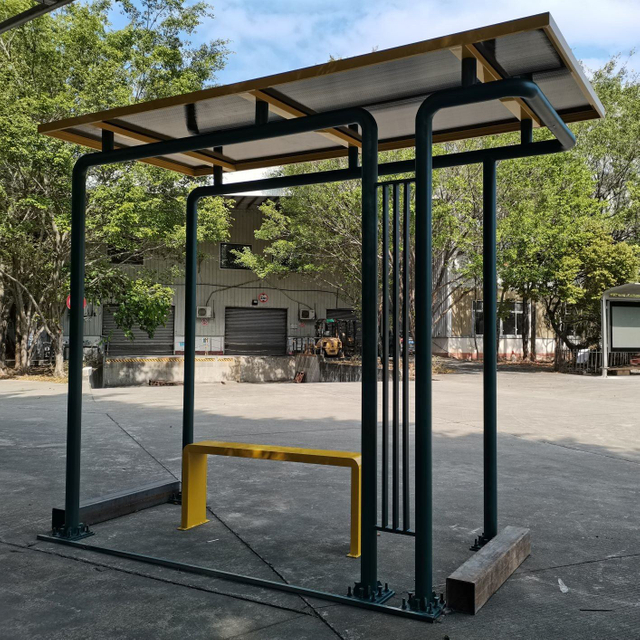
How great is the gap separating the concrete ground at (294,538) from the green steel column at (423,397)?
0.77ft

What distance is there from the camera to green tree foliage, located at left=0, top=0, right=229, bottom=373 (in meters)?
17.7

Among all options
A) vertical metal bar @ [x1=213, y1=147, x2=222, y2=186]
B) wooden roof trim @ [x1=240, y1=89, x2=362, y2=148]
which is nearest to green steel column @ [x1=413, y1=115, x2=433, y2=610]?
wooden roof trim @ [x1=240, y1=89, x2=362, y2=148]

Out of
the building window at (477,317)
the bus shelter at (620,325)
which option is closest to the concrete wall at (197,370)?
the bus shelter at (620,325)

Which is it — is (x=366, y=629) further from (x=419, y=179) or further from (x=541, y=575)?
(x=419, y=179)

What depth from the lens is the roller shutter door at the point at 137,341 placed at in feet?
103

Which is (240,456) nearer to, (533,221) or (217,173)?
(217,173)

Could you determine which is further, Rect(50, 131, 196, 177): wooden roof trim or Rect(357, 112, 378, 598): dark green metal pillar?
Rect(50, 131, 196, 177): wooden roof trim

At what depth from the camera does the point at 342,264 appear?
2591 cm

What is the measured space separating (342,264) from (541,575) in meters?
22.3

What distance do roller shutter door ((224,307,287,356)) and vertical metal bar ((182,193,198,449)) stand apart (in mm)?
28382

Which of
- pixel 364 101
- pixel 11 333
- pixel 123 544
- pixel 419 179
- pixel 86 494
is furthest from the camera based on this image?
pixel 11 333

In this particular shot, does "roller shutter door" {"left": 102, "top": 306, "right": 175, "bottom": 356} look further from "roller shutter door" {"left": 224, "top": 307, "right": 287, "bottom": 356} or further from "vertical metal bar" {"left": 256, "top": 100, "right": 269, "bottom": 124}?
"vertical metal bar" {"left": 256, "top": 100, "right": 269, "bottom": 124}

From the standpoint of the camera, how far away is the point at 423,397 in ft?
10.9

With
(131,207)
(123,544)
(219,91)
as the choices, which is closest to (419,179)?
(219,91)
